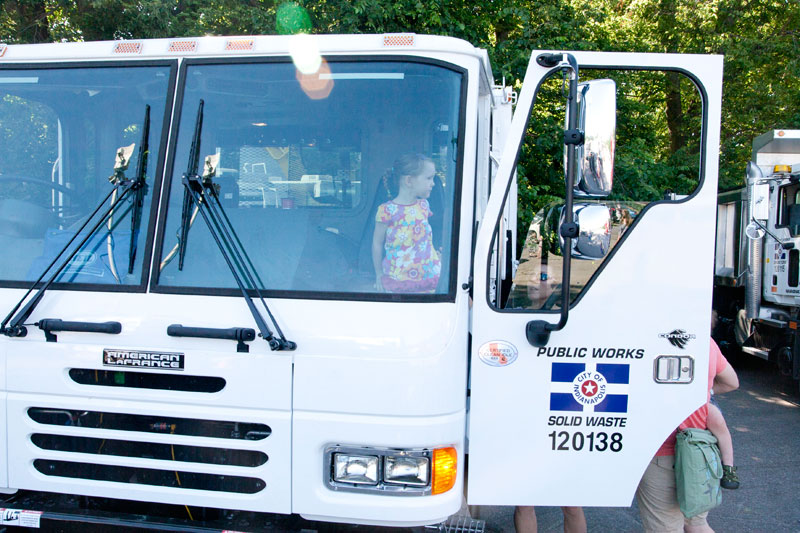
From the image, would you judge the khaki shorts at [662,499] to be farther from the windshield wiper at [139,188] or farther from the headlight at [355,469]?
the windshield wiper at [139,188]

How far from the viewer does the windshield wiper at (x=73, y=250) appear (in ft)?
8.73

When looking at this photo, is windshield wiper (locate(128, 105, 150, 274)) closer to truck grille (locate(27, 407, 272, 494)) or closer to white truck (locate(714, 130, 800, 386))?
truck grille (locate(27, 407, 272, 494))

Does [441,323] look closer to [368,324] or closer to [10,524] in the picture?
[368,324]

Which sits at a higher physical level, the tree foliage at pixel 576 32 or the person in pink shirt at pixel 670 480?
the tree foliage at pixel 576 32

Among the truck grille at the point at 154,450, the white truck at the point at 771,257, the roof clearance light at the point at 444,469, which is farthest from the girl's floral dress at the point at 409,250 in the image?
the white truck at the point at 771,257

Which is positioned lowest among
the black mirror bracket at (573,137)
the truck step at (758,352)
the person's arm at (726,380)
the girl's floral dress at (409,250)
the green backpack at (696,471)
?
the truck step at (758,352)

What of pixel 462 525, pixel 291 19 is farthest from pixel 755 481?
pixel 291 19

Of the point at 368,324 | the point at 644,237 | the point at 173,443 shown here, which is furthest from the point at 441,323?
the point at 173,443

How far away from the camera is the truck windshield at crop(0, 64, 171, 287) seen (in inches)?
111

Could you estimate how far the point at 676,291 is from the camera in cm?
266

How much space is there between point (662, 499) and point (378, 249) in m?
1.79

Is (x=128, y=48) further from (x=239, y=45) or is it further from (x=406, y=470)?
(x=406, y=470)

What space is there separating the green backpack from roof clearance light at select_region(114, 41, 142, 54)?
9.85 feet

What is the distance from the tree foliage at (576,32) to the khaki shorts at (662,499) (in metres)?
2.80
